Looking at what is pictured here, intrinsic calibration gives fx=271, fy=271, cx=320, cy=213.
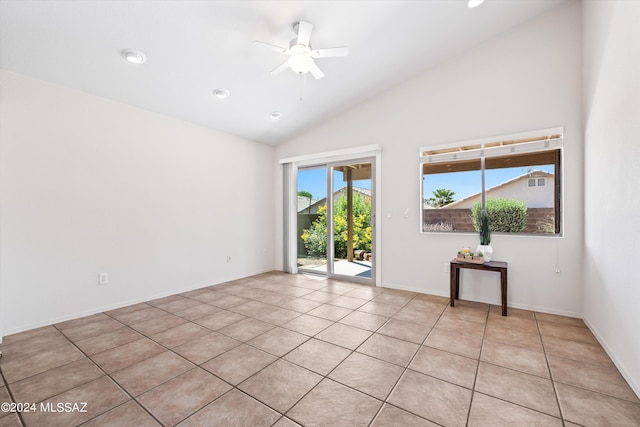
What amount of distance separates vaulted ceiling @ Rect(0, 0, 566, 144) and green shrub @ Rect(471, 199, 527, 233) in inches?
82.4

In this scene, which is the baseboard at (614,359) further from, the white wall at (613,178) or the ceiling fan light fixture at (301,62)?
the ceiling fan light fixture at (301,62)

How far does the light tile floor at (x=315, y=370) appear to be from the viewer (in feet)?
5.25

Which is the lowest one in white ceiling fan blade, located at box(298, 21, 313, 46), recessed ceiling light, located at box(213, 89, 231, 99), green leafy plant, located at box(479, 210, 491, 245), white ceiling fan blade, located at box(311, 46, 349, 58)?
green leafy plant, located at box(479, 210, 491, 245)

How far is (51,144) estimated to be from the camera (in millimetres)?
2891

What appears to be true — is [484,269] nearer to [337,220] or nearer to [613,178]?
[613,178]

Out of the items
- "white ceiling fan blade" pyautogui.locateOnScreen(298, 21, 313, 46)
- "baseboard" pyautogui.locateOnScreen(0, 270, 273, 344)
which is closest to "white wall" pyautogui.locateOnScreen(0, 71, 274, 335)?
"baseboard" pyautogui.locateOnScreen(0, 270, 273, 344)

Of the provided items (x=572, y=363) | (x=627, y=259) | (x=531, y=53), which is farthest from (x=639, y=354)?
(x=531, y=53)

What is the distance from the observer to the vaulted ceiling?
231cm

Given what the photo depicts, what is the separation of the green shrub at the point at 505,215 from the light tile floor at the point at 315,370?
1020 mm

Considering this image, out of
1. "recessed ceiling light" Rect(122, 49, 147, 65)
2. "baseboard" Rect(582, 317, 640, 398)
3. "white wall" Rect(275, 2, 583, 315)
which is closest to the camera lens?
"baseboard" Rect(582, 317, 640, 398)

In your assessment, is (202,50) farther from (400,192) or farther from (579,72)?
(579,72)

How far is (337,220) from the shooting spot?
4.94 metres

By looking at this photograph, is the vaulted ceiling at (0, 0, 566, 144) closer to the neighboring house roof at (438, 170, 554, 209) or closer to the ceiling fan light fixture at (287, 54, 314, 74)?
the ceiling fan light fixture at (287, 54, 314, 74)

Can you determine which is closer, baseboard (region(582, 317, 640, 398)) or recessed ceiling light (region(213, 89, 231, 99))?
baseboard (region(582, 317, 640, 398))
